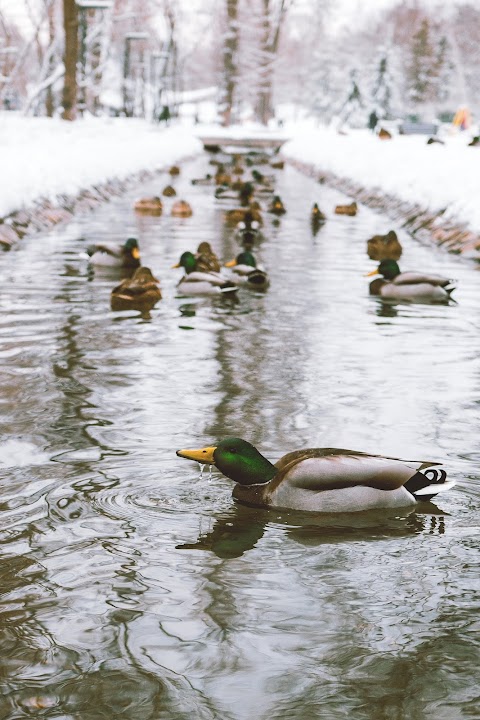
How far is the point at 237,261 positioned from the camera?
13969 mm

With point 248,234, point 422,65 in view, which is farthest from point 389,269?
point 422,65

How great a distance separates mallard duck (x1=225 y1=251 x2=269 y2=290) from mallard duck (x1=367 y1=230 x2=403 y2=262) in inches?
105

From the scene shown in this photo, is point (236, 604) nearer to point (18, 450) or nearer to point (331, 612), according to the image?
point (331, 612)

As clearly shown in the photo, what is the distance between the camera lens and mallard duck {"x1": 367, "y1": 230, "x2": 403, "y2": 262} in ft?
52.5

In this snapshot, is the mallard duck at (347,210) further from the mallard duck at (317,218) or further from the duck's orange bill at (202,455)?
the duck's orange bill at (202,455)

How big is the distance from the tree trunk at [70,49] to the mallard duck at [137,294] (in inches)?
899

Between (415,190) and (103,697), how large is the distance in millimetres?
19630

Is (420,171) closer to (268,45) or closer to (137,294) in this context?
(137,294)

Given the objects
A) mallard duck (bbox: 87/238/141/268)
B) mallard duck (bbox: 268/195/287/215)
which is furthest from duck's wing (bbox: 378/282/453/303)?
mallard duck (bbox: 268/195/287/215)

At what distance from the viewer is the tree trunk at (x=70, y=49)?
33.0 metres

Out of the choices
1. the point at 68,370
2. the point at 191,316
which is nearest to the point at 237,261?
the point at 191,316

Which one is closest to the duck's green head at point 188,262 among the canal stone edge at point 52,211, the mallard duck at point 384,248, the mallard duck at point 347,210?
the mallard duck at point 384,248

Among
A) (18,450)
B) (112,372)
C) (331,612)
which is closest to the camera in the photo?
(331,612)

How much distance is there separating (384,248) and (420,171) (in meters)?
8.25
